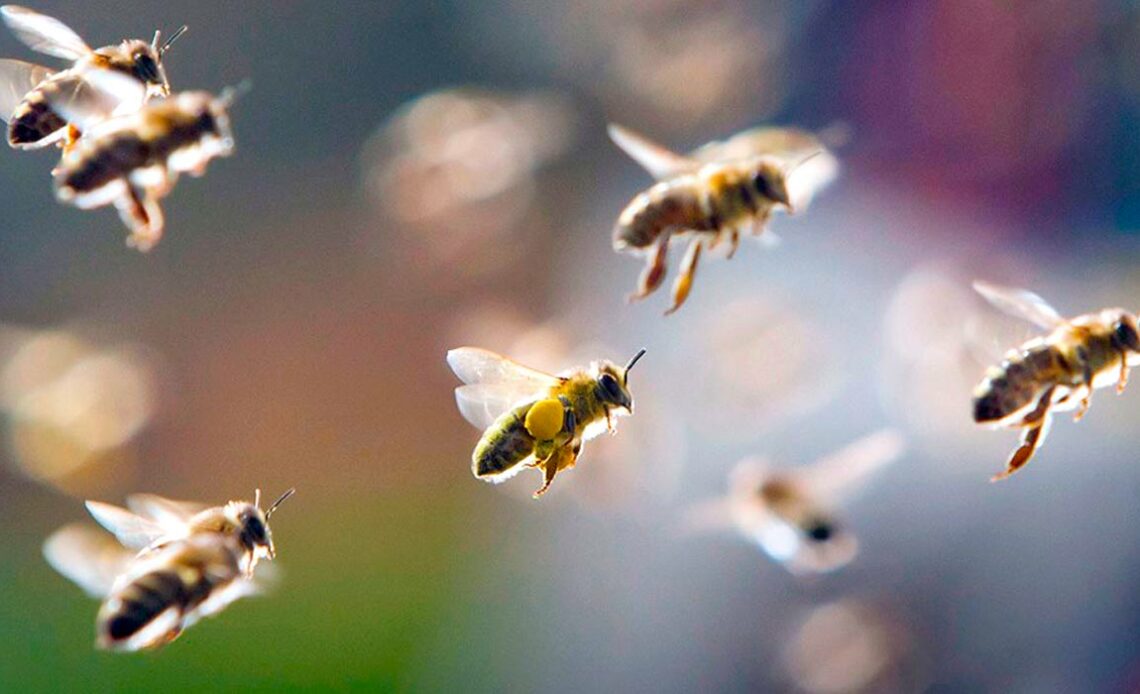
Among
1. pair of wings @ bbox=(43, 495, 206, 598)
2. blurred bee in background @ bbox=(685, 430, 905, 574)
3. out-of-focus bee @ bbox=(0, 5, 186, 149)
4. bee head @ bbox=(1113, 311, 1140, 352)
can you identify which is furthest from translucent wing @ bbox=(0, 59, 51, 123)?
blurred bee in background @ bbox=(685, 430, 905, 574)

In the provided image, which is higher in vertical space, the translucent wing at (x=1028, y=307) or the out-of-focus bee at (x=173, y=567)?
the translucent wing at (x=1028, y=307)

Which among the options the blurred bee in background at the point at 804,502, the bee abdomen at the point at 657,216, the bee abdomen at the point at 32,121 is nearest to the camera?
the bee abdomen at the point at 32,121

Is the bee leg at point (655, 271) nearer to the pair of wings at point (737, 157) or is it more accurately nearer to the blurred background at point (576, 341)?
the pair of wings at point (737, 157)

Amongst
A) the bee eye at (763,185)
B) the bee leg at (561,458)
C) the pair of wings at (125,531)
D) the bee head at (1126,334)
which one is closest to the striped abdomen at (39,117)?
the pair of wings at (125,531)

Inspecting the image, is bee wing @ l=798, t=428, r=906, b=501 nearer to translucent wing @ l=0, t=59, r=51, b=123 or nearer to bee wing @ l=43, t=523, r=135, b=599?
bee wing @ l=43, t=523, r=135, b=599

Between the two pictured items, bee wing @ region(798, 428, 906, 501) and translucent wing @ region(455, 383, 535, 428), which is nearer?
translucent wing @ region(455, 383, 535, 428)

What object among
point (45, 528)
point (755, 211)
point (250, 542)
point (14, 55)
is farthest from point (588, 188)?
point (250, 542)

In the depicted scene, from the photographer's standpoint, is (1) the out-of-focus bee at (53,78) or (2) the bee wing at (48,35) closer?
(1) the out-of-focus bee at (53,78)
